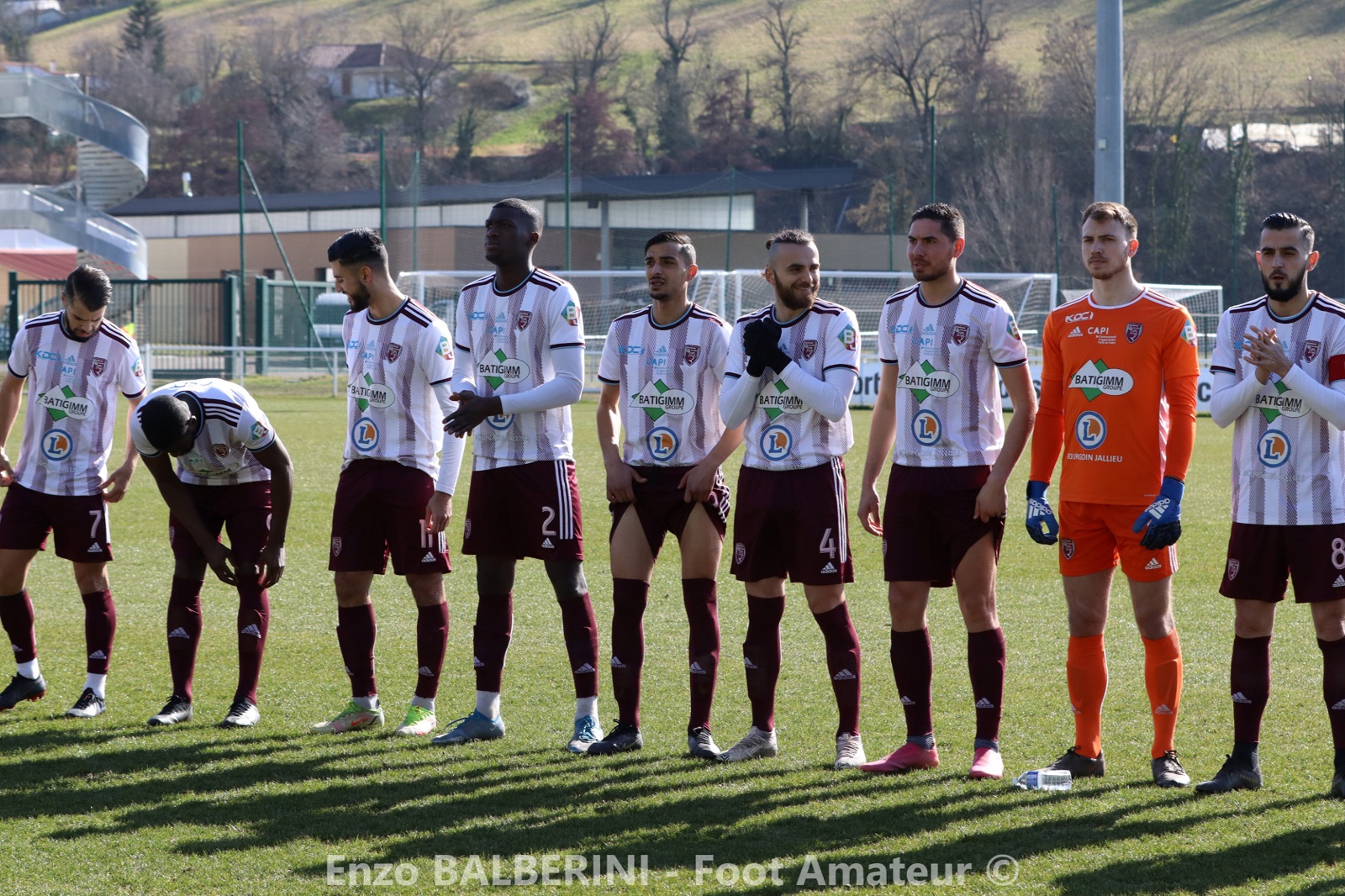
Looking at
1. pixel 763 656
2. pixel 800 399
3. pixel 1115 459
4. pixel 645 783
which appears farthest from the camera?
pixel 763 656

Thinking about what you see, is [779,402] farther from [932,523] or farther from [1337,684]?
[1337,684]

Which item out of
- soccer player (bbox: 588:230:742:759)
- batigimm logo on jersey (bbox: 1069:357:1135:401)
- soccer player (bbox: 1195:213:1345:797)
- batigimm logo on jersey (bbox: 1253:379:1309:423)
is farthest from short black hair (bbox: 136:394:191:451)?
batigimm logo on jersey (bbox: 1253:379:1309:423)

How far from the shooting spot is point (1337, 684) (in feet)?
15.4

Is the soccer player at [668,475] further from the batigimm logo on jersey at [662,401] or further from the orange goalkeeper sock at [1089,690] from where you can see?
the orange goalkeeper sock at [1089,690]

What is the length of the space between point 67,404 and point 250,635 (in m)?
1.32

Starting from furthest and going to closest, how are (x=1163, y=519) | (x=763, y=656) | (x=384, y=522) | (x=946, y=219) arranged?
1. (x=384, y=522)
2. (x=763, y=656)
3. (x=946, y=219)
4. (x=1163, y=519)

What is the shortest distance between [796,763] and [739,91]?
73.4m

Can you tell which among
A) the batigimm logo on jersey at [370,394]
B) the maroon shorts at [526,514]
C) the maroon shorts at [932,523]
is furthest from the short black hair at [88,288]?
the maroon shorts at [932,523]

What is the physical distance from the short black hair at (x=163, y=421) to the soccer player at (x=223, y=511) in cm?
3

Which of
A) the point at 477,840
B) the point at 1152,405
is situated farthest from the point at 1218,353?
the point at 477,840

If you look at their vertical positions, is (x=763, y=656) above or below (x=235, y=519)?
below

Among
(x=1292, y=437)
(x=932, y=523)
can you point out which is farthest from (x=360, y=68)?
(x=1292, y=437)

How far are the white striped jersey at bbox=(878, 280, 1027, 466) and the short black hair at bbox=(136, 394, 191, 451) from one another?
104 inches

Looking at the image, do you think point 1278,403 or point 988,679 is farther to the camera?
point 988,679
